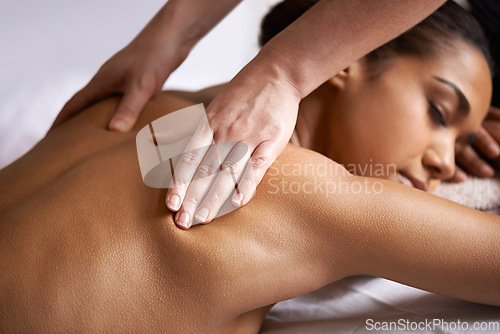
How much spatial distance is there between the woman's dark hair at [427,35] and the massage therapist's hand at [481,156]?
21cm

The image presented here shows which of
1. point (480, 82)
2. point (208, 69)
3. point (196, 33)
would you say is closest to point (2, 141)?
point (196, 33)

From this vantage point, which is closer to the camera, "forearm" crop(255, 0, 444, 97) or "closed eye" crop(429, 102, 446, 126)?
"forearm" crop(255, 0, 444, 97)

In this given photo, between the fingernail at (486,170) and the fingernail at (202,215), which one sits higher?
the fingernail at (202,215)

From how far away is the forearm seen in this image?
928 millimetres

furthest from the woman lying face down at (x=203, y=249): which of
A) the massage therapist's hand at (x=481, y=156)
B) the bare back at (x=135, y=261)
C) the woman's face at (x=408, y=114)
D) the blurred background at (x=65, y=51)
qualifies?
the blurred background at (x=65, y=51)

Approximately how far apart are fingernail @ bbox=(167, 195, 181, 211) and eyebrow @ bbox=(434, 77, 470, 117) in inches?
25.6

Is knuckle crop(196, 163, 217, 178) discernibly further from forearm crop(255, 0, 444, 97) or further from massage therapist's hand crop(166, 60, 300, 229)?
forearm crop(255, 0, 444, 97)

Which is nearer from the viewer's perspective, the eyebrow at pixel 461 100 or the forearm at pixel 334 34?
the forearm at pixel 334 34

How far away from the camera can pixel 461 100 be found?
1.12m

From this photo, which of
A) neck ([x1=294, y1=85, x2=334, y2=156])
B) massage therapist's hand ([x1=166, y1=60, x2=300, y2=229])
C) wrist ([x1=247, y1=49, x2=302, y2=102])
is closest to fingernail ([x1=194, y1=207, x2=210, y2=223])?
massage therapist's hand ([x1=166, y1=60, x2=300, y2=229])

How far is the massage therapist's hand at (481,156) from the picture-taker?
1.36 meters

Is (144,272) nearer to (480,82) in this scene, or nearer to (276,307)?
(276,307)

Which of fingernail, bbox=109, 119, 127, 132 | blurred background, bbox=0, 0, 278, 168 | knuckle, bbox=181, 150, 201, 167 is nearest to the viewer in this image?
knuckle, bbox=181, 150, 201, 167

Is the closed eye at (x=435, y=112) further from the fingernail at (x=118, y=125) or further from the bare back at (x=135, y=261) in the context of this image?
the fingernail at (x=118, y=125)
